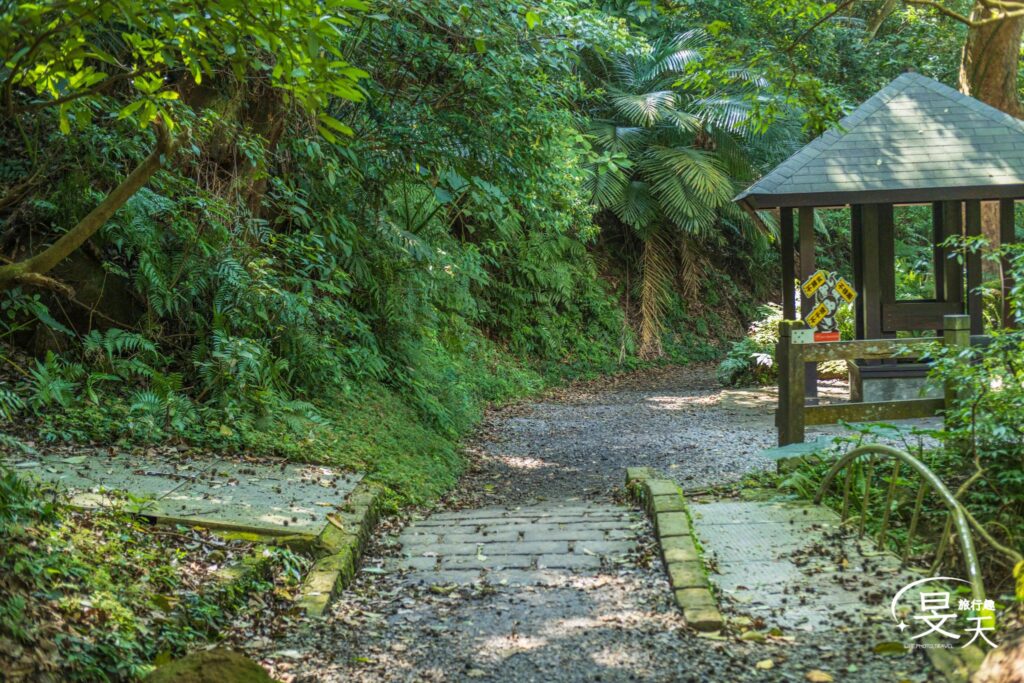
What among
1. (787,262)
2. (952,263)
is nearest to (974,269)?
(952,263)

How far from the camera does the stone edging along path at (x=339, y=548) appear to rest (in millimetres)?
4520

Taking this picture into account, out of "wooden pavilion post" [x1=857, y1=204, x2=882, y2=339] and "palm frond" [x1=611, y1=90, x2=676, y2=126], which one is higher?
"palm frond" [x1=611, y1=90, x2=676, y2=126]

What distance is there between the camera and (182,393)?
7.32 m

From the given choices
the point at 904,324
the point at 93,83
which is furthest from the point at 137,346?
the point at 904,324

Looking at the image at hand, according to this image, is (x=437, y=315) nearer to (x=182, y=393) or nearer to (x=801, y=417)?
(x=182, y=393)

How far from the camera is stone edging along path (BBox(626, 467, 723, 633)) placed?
4.16 m

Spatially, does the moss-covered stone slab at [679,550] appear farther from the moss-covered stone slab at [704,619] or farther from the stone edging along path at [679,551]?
the moss-covered stone slab at [704,619]

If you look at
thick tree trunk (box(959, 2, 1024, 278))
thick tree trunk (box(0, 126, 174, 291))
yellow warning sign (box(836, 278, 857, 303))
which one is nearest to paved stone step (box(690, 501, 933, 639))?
thick tree trunk (box(0, 126, 174, 291))

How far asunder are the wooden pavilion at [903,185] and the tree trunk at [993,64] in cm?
189

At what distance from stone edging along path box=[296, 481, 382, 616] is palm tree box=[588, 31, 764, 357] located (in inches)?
534

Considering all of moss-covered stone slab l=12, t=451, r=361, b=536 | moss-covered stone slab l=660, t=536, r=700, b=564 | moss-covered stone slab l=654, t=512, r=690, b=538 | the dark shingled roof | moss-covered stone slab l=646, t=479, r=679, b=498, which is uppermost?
the dark shingled roof

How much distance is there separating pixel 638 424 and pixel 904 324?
3.83 meters

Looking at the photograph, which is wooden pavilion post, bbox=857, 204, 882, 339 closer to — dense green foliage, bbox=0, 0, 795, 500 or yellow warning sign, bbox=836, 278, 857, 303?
yellow warning sign, bbox=836, 278, 857, 303

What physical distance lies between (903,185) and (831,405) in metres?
5.36
